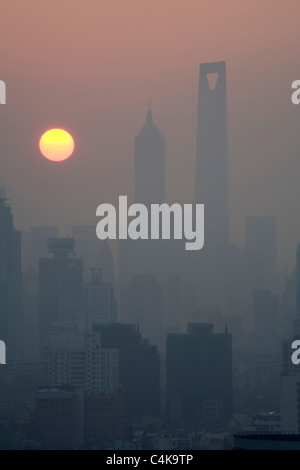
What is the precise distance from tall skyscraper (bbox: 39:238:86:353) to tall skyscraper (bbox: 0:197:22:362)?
0.44 metres

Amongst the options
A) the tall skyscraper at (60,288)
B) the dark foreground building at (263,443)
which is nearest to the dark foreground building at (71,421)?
the tall skyscraper at (60,288)

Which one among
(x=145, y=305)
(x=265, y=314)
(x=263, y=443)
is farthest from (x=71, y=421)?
(x=263, y=443)

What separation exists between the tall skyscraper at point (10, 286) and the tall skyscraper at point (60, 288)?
1.43 ft

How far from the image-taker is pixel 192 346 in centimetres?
1187

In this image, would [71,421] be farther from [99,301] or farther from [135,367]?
[99,301]

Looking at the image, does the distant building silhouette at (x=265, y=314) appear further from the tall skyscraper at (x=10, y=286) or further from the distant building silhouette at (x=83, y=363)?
the tall skyscraper at (x=10, y=286)

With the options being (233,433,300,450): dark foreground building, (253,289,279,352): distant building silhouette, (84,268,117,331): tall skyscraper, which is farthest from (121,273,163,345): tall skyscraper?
(233,433,300,450): dark foreground building

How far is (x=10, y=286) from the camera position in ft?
47.3

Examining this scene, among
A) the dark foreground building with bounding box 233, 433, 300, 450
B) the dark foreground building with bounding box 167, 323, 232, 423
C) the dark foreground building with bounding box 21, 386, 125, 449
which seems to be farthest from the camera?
the dark foreground building with bounding box 167, 323, 232, 423

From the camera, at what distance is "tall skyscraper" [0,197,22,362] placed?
13.0 meters

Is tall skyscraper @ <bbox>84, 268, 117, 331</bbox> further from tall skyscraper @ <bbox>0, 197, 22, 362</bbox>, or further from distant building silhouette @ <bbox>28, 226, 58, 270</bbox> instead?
tall skyscraper @ <bbox>0, 197, 22, 362</bbox>

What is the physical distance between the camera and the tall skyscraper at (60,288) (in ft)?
45.5

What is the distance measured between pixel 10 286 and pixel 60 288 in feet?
2.76
